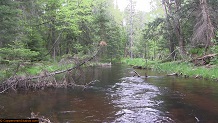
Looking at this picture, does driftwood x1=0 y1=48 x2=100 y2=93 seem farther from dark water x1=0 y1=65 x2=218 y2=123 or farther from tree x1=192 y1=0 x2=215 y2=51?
tree x1=192 y1=0 x2=215 y2=51

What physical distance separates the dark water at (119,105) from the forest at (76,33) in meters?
2.46

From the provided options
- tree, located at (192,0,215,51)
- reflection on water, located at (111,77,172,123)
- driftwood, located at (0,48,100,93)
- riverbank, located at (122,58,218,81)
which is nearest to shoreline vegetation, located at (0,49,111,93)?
driftwood, located at (0,48,100,93)

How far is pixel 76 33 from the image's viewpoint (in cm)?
3506

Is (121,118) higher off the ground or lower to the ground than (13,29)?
lower

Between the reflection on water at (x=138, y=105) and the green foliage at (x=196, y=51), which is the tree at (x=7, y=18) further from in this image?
the green foliage at (x=196, y=51)

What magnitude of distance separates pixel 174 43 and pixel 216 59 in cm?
1202

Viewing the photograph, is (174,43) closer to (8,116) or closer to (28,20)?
(28,20)

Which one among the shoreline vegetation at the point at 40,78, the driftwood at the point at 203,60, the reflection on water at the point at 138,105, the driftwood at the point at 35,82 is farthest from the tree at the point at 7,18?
the driftwood at the point at 203,60

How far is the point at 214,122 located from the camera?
26.7 ft

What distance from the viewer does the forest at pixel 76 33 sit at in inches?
588

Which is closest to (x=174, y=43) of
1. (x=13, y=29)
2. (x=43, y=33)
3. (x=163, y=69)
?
(x=163, y=69)

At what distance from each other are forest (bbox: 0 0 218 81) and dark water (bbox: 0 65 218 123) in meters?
2.46

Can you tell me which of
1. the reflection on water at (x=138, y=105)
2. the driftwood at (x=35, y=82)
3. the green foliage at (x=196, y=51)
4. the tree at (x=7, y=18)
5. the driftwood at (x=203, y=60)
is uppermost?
the tree at (x=7, y=18)

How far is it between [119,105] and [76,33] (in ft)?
84.2
